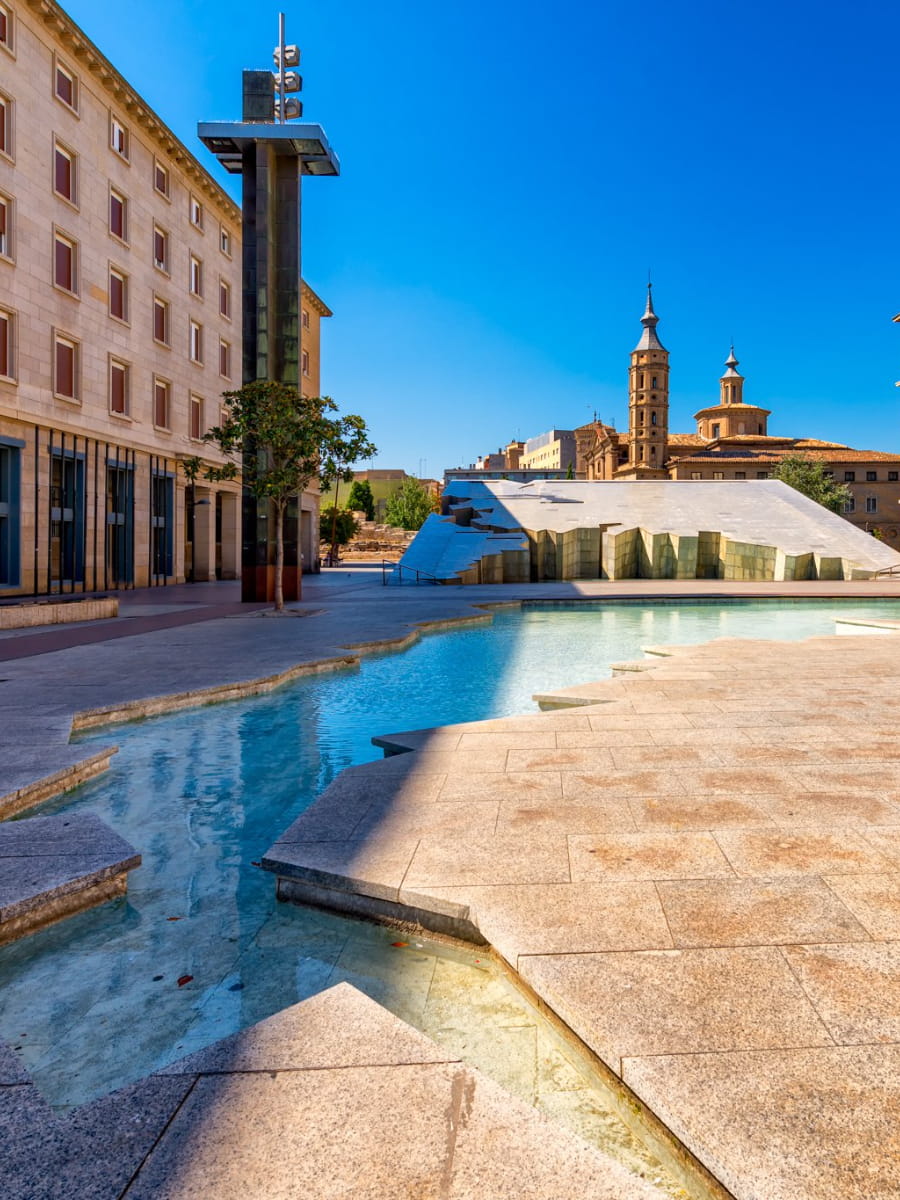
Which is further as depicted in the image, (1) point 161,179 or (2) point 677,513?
(2) point 677,513

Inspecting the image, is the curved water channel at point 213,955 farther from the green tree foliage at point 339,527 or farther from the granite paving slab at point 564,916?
the green tree foliage at point 339,527

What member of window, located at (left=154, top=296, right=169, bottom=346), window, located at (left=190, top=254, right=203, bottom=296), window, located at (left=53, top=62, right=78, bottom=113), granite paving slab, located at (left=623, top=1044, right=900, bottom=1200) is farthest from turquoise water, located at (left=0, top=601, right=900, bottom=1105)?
window, located at (left=190, top=254, right=203, bottom=296)

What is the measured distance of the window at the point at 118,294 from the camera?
75.6ft

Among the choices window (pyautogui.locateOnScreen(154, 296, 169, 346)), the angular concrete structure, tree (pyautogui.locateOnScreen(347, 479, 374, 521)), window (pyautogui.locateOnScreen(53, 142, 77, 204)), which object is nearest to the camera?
window (pyautogui.locateOnScreen(53, 142, 77, 204))

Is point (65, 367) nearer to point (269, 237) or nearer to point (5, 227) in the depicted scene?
point (5, 227)

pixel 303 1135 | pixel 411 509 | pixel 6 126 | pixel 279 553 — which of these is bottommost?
pixel 303 1135

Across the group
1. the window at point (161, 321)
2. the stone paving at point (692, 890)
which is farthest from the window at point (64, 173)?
the stone paving at point (692, 890)

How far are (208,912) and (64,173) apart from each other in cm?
2315

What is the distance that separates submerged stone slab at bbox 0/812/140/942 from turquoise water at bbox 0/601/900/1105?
7 centimetres

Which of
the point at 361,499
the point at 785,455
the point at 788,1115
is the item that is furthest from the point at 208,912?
the point at 785,455

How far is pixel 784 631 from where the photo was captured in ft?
46.1

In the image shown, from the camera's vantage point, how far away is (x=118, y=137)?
23.4m

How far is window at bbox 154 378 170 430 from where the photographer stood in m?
25.8

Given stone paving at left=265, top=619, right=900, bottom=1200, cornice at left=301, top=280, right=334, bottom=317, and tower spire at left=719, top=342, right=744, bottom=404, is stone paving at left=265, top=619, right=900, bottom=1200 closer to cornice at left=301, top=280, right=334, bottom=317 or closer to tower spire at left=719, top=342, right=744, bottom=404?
cornice at left=301, top=280, right=334, bottom=317
